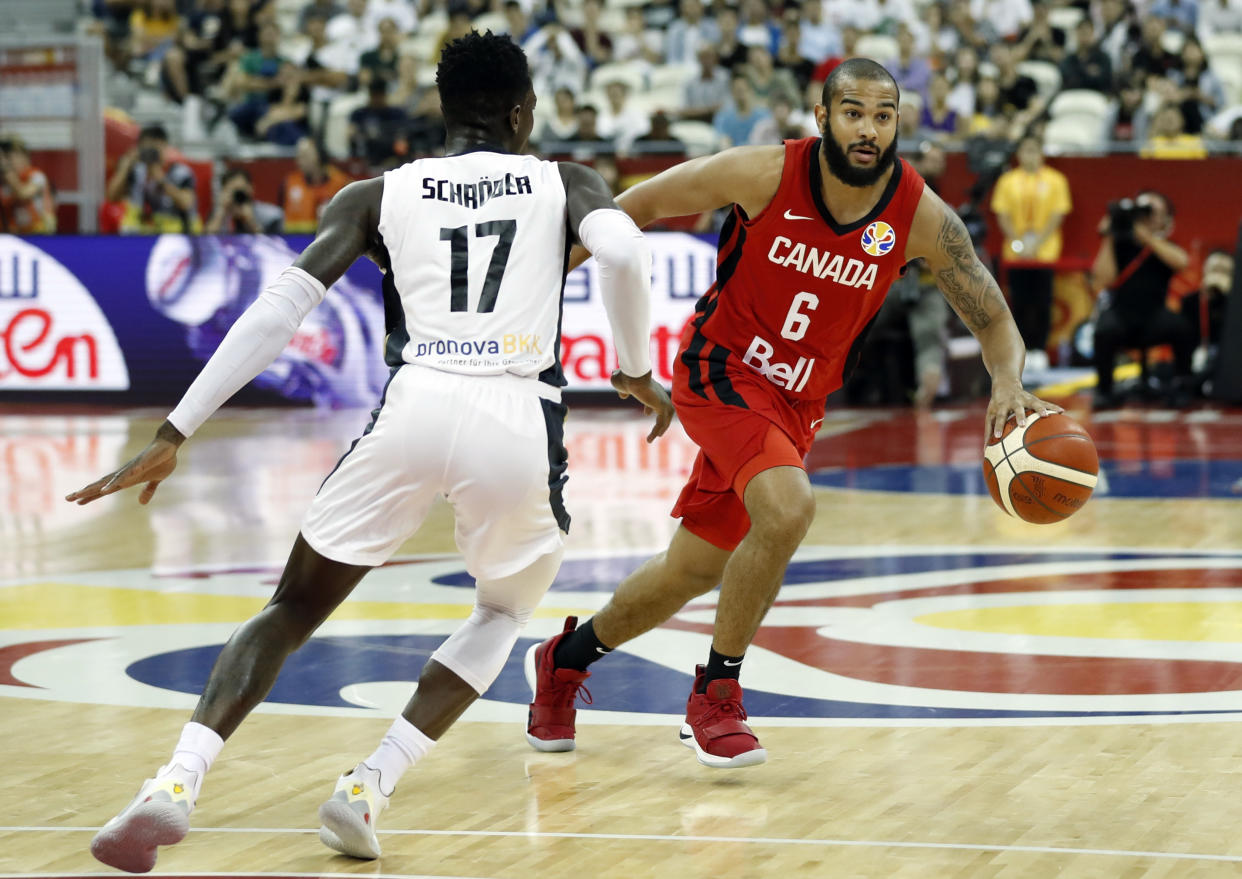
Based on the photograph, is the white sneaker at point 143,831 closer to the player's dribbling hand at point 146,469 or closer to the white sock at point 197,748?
the white sock at point 197,748

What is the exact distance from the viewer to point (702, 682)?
15.9ft

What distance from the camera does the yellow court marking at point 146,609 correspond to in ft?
22.2

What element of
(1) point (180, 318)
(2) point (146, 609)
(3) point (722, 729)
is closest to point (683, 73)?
(1) point (180, 318)

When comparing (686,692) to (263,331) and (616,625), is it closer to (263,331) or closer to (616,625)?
(616,625)

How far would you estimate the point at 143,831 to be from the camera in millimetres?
3547

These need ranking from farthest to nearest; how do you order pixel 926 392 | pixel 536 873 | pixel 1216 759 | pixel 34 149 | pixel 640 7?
pixel 640 7 < pixel 34 149 < pixel 926 392 < pixel 1216 759 < pixel 536 873

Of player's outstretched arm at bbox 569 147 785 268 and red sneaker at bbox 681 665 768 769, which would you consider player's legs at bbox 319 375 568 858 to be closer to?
red sneaker at bbox 681 665 768 769

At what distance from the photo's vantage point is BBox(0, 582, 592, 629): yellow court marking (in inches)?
267

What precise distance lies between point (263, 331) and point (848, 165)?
1810 millimetres

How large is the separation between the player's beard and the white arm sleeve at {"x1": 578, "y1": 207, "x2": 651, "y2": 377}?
3.41 ft

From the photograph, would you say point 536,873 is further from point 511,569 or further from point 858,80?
point 858,80

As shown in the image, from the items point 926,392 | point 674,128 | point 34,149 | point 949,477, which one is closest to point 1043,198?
point 926,392

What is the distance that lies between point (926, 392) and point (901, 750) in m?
10.1

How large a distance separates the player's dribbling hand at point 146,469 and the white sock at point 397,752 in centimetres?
78
